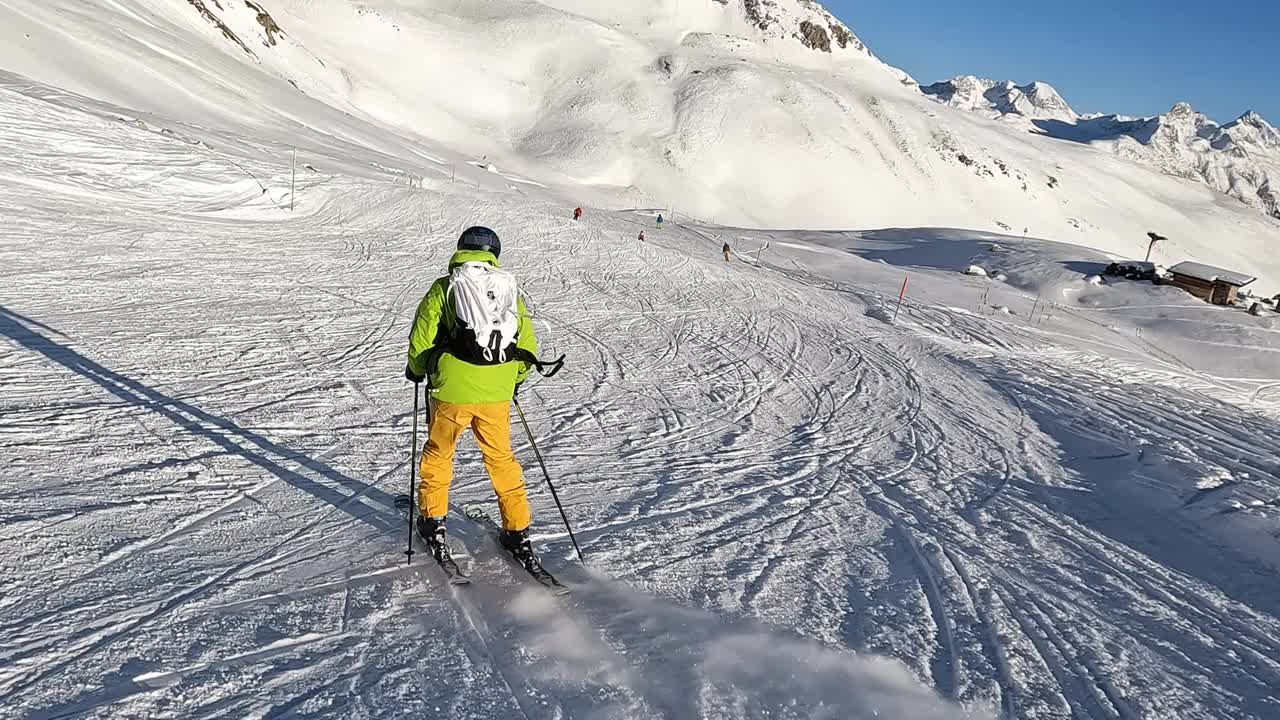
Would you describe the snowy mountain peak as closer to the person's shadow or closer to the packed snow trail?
the packed snow trail

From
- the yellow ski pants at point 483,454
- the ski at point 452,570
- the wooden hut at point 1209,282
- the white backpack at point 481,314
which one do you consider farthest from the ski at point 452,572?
the wooden hut at point 1209,282

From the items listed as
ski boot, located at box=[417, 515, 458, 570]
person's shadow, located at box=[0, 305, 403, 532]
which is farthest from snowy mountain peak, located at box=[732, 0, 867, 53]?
ski boot, located at box=[417, 515, 458, 570]

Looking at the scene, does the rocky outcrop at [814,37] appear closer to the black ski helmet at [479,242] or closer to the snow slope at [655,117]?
the snow slope at [655,117]

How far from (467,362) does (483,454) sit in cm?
56

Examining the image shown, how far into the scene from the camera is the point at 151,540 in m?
4.42

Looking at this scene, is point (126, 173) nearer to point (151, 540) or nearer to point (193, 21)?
point (151, 540)

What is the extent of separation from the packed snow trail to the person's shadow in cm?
4

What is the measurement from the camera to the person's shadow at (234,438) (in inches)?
211

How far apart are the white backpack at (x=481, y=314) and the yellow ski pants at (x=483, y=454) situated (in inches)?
12.2

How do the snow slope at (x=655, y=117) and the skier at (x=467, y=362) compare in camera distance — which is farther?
the snow slope at (x=655, y=117)

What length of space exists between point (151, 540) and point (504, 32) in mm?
113410

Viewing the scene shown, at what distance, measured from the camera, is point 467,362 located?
4.10 meters

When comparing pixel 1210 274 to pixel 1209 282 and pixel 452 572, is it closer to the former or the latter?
pixel 1209 282

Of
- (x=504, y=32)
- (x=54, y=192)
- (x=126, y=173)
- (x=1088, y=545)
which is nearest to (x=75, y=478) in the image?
(x=1088, y=545)
